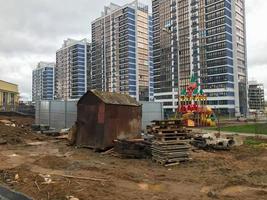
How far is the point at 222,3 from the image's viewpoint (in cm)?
9456

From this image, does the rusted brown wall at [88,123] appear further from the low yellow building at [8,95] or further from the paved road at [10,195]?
the low yellow building at [8,95]

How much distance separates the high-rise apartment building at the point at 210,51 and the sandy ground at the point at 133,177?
7416cm

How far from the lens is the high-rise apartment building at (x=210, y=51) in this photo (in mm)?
93438

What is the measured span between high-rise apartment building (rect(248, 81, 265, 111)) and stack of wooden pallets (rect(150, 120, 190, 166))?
117 meters

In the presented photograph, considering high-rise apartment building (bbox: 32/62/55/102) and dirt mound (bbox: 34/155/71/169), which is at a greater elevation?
high-rise apartment building (bbox: 32/62/55/102)

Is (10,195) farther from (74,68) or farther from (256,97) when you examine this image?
(74,68)

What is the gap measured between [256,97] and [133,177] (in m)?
124

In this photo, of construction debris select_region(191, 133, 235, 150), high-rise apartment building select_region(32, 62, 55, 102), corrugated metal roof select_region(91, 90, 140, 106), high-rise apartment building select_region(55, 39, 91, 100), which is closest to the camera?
corrugated metal roof select_region(91, 90, 140, 106)

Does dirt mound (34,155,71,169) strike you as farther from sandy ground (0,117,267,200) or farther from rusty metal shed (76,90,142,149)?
rusty metal shed (76,90,142,149)

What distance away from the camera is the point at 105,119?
1456 cm

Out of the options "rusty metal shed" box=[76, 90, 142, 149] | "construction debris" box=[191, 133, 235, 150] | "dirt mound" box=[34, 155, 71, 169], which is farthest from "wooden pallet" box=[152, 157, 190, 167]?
"construction debris" box=[191, 133, 235, 150]

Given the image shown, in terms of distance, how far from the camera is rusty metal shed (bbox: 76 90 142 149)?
14.6m

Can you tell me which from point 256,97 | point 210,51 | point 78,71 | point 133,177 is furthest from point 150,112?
point 78,71

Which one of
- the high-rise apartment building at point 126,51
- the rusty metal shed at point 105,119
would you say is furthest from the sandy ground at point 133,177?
the high-rise apartment building at point 126,51
